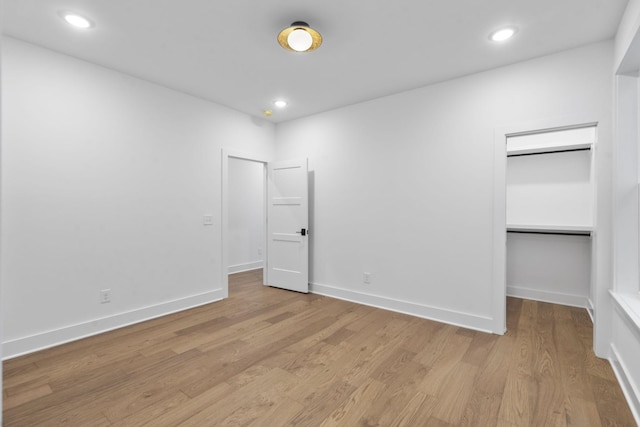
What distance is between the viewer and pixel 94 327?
3.15 meters

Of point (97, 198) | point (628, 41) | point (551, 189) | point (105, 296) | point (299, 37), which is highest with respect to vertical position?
point (299, 37)

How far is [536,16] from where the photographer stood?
239 cm

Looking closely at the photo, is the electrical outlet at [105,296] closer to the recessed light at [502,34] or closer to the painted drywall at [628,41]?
the recessed light at [502,34]

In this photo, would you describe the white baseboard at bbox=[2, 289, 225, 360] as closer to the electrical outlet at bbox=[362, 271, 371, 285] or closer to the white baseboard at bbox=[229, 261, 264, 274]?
the white baseboard at bbox=[229, 261, 264, 274]

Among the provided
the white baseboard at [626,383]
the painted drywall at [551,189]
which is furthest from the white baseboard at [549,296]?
the white baseboard at [626,383]

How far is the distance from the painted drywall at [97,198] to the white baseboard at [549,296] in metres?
4.16

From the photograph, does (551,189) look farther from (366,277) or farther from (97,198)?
(97,198)

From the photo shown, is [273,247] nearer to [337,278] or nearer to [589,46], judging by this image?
[337,278]

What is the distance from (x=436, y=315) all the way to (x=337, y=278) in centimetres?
142

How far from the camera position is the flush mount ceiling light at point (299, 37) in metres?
2.45

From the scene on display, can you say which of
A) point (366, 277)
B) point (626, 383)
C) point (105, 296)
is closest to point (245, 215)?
point (366, 277)

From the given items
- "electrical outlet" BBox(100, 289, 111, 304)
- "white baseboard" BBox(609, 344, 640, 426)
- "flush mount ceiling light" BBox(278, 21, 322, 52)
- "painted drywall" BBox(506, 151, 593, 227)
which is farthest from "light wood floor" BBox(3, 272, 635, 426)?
"flush mount ceiling light" BBox(278, 21, 322, 52)

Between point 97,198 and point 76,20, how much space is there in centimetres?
158

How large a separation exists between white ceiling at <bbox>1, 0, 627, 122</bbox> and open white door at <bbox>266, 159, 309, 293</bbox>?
1.45 metres
